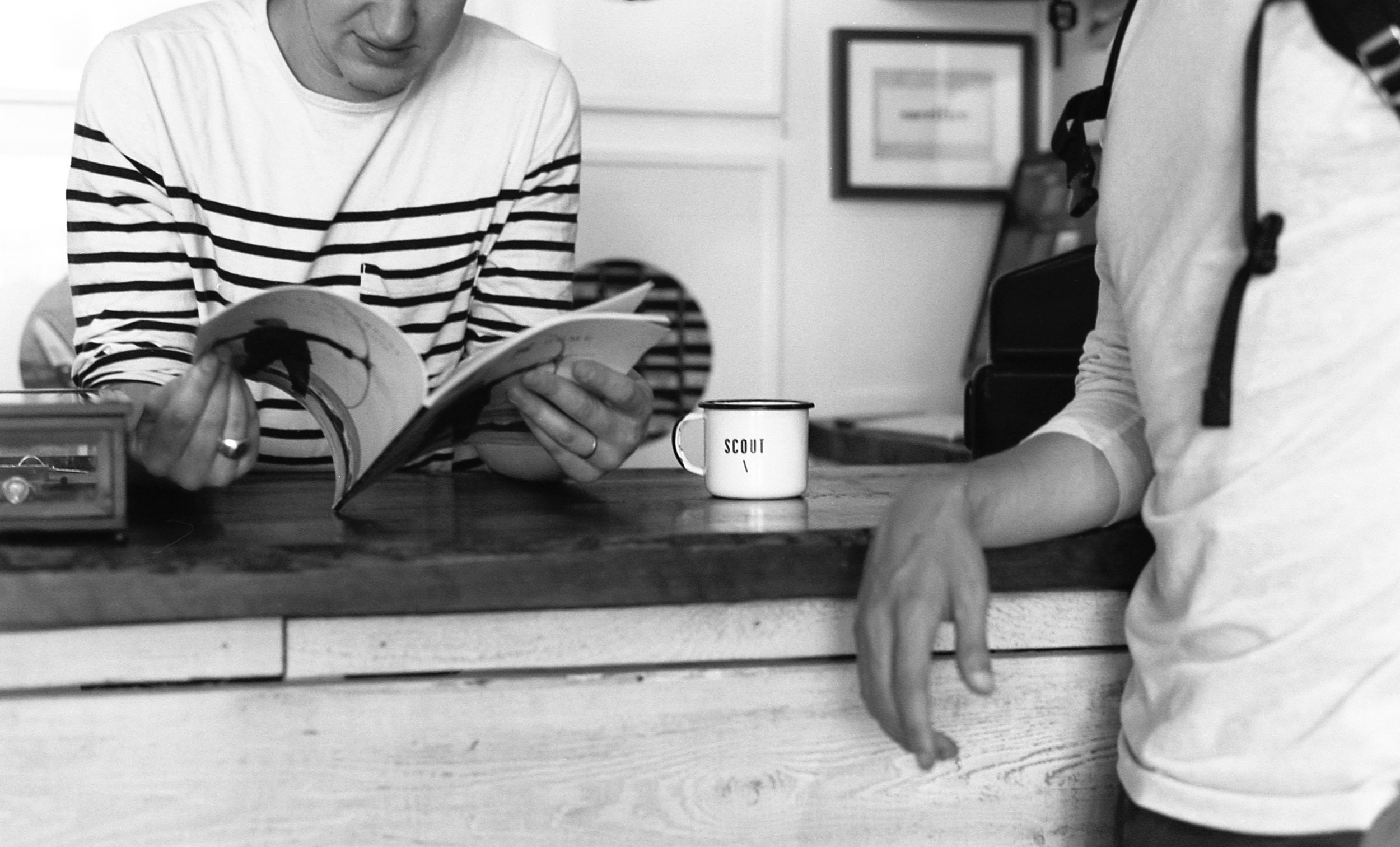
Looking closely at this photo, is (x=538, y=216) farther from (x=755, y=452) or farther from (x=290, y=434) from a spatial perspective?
(x=755, y=452)

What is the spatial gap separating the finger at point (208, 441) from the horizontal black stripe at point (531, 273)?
0.62 metres

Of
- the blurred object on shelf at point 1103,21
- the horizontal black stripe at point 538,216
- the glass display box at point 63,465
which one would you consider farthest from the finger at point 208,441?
the blurred object on shelf at point 1103,21

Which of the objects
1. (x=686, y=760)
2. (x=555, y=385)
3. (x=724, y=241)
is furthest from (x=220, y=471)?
(x=724, y=241)

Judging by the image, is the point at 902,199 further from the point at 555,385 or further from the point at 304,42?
the point at 555,385

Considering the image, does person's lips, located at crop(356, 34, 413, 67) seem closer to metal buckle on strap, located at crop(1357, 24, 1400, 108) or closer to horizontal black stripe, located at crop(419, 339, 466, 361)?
horizontal black stripe, located at crop(419, 339, 466, 361)

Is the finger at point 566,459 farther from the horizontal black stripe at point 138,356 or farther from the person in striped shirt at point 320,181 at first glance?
the horizontal black stripe at point 138,356

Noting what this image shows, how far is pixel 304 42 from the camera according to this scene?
5.14 ft

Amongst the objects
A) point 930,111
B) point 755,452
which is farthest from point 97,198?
point 930,111

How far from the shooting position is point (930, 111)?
314 centimetres

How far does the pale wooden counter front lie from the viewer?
89 cm

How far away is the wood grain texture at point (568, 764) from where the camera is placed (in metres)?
0.89

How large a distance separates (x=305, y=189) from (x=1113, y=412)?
1002mm

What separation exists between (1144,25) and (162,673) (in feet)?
2.48

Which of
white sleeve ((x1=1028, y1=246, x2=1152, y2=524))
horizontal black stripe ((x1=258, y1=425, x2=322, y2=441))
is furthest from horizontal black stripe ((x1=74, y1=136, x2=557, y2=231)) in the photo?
white sleeve ((x1=1028, y1=246, x2=1152, y2=524))
